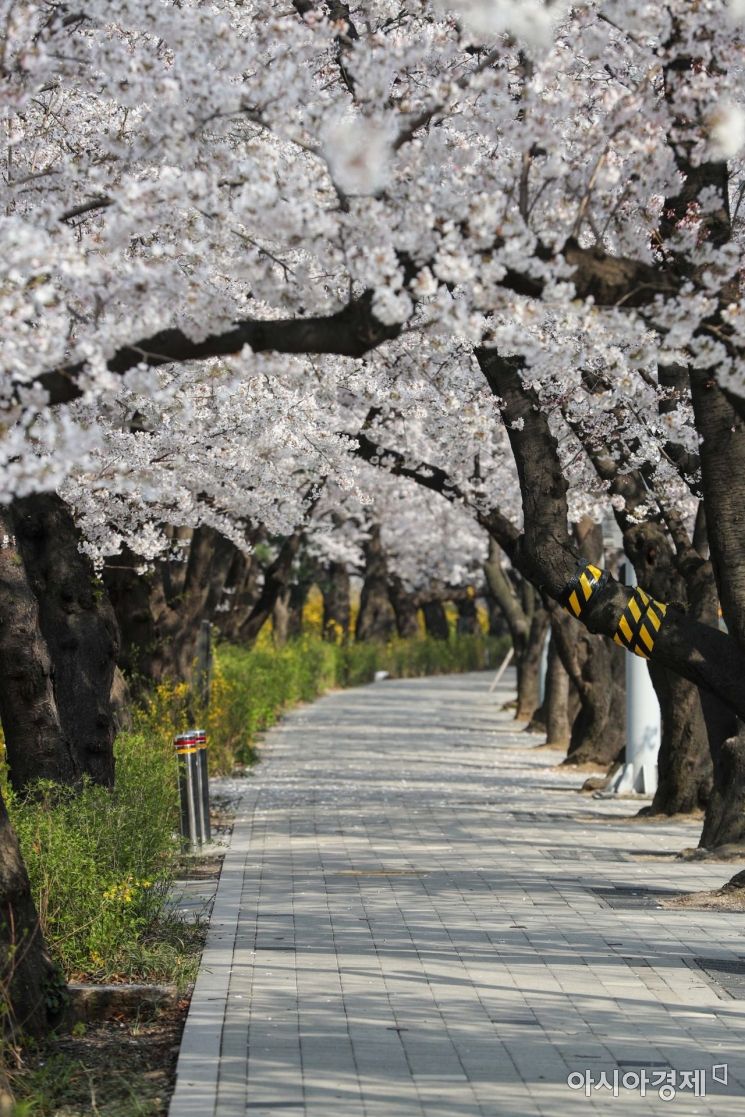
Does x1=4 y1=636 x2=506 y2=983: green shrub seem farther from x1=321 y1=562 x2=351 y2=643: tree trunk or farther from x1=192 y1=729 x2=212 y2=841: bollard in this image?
x1=321 y1=562 x2=351 y2=643: tree trunk

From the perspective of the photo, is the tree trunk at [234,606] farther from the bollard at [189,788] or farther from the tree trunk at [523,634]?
the bollard at [189,788]

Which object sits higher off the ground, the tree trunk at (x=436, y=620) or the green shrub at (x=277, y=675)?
the tree trunk at (x=436, y=620)

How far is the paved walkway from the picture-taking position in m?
6.51

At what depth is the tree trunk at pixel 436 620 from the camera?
2527 inches

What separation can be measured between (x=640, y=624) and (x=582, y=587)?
535mm

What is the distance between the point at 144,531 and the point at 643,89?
958 centimetres

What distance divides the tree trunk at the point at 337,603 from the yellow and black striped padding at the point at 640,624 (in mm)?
38785

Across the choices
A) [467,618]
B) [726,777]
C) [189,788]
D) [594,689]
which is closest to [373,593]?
[467,618]

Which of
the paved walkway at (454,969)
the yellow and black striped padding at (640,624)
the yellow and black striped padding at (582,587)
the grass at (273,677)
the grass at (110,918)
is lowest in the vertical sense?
the paved walkway at (454,969)

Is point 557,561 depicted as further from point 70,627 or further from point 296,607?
point 296,607

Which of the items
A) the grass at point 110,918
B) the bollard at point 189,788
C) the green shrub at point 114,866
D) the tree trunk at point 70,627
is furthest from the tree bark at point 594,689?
the tree trunk at point 70,627

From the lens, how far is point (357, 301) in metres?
6.11

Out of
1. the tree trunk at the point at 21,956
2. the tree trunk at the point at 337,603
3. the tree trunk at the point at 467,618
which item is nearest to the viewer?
the tree trunk at the point at 21,956

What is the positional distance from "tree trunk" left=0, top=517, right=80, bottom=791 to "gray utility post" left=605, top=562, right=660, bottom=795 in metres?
9.25
